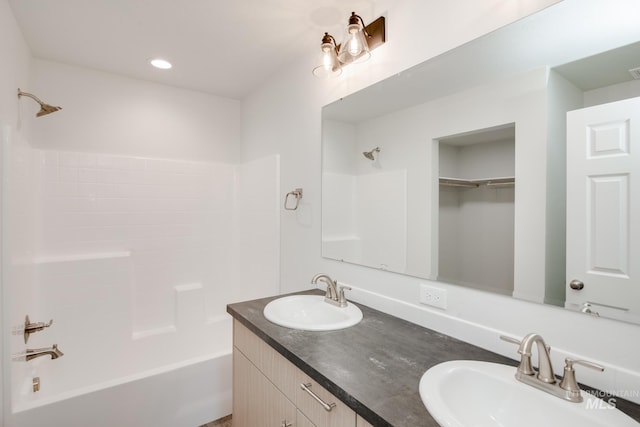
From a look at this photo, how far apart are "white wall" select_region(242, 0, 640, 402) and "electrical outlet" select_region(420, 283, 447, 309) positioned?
0.02m

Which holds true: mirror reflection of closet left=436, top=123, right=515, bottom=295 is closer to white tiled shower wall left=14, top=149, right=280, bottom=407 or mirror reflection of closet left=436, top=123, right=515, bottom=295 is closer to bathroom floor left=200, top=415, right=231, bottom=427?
white tiled shower wall left=14, top=149, right=280, bottom=407

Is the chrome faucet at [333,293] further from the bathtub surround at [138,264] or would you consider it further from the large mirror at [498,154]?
the bathtub surround at [138,264]

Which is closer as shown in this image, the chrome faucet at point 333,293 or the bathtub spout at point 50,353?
the chrome faucet at point 333,293

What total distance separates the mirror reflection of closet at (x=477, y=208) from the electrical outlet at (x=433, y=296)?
Result: 5 cm

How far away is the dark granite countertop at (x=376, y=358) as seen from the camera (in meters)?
0.79

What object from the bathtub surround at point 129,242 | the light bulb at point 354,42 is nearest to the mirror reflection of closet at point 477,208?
the light bulb at point 354,42

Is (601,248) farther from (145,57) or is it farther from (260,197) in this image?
(145,57)

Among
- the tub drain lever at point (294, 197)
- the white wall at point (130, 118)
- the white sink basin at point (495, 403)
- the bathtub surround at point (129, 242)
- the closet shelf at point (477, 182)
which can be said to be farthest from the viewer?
the white wall at point (130, 118)

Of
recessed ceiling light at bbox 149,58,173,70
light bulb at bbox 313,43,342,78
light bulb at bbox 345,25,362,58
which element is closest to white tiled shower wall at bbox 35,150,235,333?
recessed ceiling light at bbox 149,58,173,70

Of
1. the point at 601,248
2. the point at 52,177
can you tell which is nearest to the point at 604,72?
the point at 601,248

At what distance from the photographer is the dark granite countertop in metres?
0.79

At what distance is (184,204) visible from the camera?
273 centimetres

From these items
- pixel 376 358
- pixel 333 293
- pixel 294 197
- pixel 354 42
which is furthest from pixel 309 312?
pixel 354 42

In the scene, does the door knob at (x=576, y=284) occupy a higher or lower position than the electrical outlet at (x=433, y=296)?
higher
